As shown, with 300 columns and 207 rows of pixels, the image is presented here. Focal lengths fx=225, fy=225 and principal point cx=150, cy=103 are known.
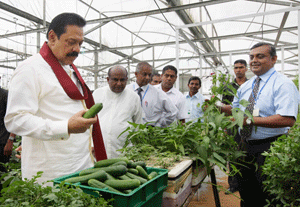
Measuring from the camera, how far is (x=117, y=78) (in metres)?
A: 2.76

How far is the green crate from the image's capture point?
112 cm

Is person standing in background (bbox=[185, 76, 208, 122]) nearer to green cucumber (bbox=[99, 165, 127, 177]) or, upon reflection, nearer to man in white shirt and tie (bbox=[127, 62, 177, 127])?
man in white shirt and tie (bbox=[127, 62, 177, 127])

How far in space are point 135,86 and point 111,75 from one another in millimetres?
838

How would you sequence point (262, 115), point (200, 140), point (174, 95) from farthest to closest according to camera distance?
point (174, 95) → point (262, 115) → point (200, 140)

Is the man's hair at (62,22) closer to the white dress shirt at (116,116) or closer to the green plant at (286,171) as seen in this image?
the white dress shirt at (116,116)

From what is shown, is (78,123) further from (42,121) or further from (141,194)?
(141,194)

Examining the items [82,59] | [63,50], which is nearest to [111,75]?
[63,50]

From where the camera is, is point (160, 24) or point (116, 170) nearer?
point (116, 170)

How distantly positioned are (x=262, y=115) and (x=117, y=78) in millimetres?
1701

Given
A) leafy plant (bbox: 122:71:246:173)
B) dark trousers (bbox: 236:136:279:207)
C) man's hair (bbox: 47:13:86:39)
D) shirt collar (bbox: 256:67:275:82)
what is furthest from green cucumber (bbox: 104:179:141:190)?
shirt collar (bbox: 256:67:275:82)

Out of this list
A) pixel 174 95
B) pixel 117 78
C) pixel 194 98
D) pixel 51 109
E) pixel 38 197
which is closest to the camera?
pixel 38 197

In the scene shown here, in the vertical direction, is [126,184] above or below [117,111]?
below

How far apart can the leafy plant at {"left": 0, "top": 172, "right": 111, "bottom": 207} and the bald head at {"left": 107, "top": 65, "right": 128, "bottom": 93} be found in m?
1.85

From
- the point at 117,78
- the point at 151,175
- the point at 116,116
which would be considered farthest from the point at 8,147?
the point at 151,175
